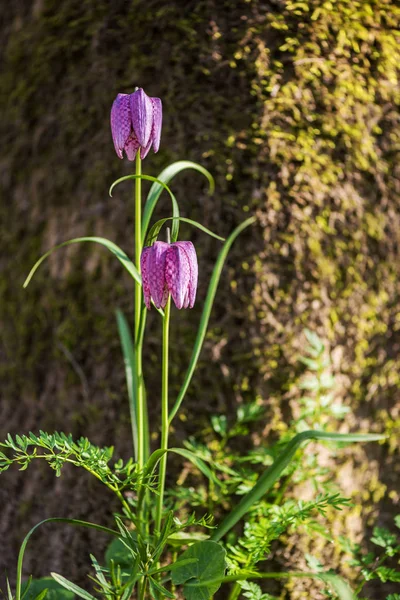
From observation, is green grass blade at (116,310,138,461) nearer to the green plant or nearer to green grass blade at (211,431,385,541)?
the green plant

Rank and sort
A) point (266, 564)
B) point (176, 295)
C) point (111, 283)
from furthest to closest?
1. point (111, 283)
2. point (266, 564)
3. point (176, 295)

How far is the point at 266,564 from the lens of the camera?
3.68ft

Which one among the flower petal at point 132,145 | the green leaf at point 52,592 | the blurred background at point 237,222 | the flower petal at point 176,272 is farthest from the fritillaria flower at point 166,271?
the green leaf at point 52,592

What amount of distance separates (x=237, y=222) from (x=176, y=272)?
16.5 inches

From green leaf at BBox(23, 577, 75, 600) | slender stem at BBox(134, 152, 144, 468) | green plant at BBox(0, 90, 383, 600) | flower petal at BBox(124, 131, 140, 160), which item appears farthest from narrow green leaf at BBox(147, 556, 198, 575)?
flower petal at BBox(124, 131, 140, 160)

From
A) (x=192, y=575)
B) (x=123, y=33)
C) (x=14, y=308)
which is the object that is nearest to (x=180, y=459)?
(x=192, y=575)

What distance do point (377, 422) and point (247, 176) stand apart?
0.48 meters

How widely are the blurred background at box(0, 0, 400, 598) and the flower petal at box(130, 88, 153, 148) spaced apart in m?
0.37

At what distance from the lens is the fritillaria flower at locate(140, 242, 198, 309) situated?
770 mm

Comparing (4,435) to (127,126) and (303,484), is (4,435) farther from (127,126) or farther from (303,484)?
(127,126)

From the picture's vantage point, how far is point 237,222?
1166 mm

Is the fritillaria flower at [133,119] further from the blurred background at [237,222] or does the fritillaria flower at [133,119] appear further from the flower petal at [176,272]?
the blurred background at [237,222]

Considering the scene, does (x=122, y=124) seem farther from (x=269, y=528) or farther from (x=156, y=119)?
(x=269, y=528)

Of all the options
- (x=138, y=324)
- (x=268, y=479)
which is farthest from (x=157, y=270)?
(x=268, y=479)
